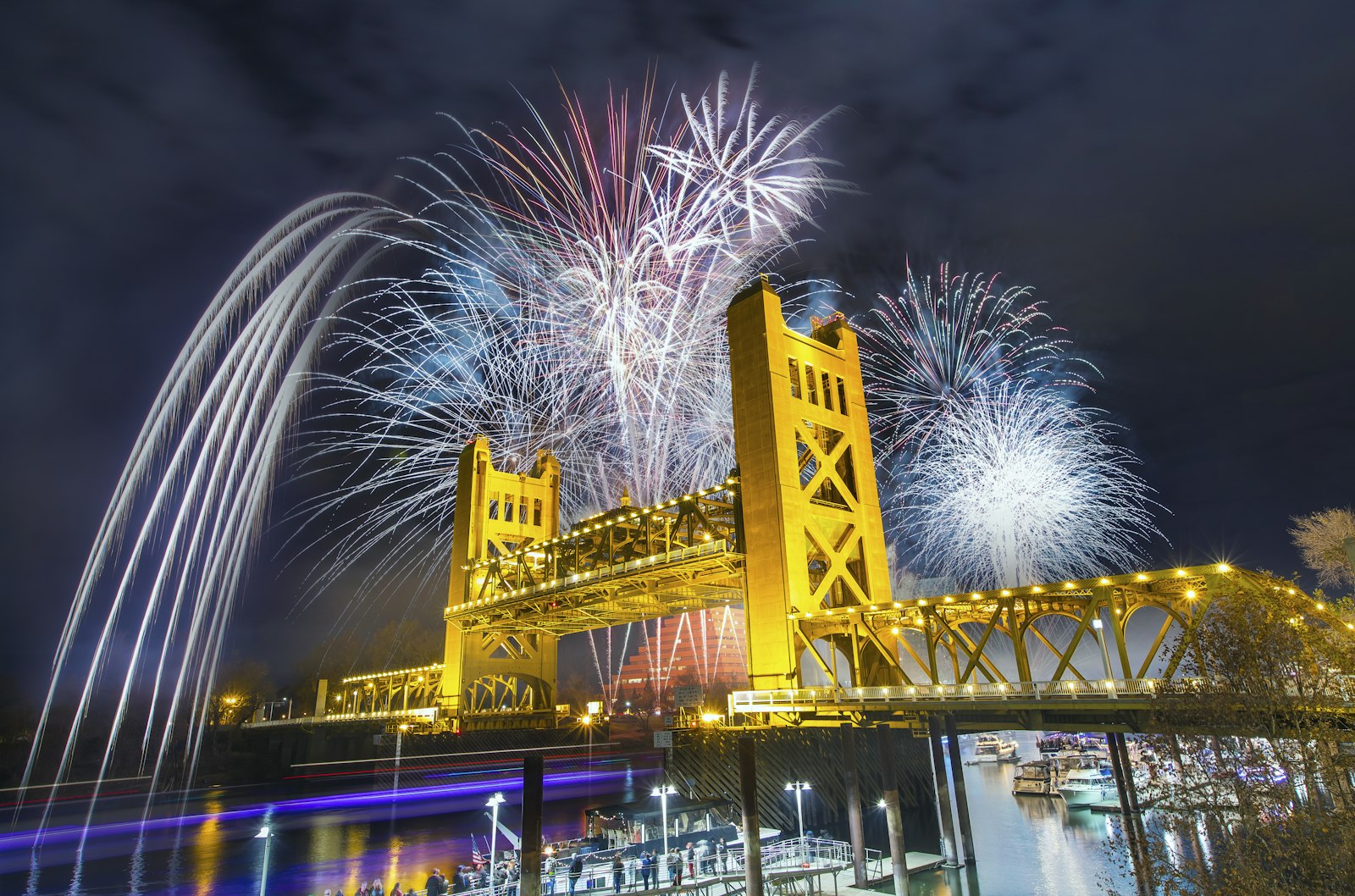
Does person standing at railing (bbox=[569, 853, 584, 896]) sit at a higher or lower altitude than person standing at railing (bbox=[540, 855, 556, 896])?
higher

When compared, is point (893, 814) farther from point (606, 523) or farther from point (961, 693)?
point (606, 523)

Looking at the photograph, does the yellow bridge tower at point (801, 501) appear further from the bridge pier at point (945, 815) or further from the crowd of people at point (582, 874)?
the crowd of people at point (582, 874)

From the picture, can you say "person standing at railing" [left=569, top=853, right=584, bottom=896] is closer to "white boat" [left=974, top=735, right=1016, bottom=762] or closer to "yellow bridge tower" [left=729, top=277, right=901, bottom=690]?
"yellow bridge tower" [left=729, top=277, right=901, bottom=690]

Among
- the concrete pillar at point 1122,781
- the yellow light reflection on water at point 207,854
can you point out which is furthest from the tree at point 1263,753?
the yellow light reflection on water at point 207,854

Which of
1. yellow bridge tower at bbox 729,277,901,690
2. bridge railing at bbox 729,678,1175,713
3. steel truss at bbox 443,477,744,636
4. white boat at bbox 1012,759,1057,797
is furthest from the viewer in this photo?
white boat at bbox 1012,759,1057,797

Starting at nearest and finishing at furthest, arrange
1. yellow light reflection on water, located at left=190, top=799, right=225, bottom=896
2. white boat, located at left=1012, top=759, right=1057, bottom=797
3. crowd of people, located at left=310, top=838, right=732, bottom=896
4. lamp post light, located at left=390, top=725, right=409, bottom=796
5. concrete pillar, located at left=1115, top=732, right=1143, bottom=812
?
Result: crowd of people, located at left=310, top=838, right=732, bottom=896, yellow light reflection on water, located at left=190, top=799, right=225, bottom=896, concrete pillar, located at left=1115, top=732, right=1143, bottom=812, lamp post light, located at left=390, top=725, right=409, bottom=796, white boat, located at left=1012, top=759, right=1057, bottom=797

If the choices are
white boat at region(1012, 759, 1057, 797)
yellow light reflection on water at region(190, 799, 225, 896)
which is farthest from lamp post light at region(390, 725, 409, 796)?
white boat at region(1012, 759, 1057, 797)

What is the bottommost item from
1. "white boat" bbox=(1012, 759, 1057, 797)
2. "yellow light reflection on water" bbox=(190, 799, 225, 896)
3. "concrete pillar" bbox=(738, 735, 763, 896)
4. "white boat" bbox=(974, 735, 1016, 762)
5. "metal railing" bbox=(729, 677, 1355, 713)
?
"white boat" bbox=(974, 735, 1016, 762)
